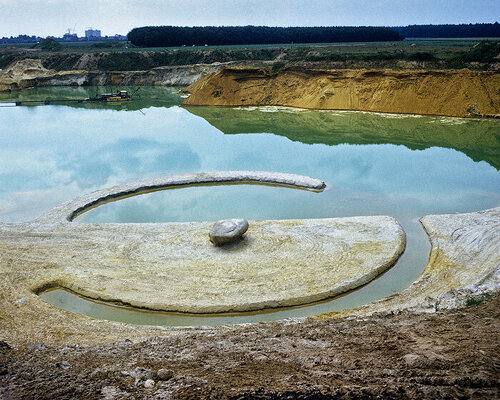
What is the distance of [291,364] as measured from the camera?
264 inches

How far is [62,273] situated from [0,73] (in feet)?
219

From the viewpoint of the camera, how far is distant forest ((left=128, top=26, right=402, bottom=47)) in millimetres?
101688

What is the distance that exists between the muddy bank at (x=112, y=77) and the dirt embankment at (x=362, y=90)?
760 inches

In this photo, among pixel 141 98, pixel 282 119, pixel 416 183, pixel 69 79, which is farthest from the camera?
pixel 69 79

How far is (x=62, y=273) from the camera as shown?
12.9 m

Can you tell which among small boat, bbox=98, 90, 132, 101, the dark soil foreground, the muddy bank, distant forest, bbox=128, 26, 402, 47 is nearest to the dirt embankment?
small boat, bbox=98, 90, 132, 101

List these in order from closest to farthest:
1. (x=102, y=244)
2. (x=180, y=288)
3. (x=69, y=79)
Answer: (x=180, y=288) → (x=102, y=244) → (x=69, y=79)

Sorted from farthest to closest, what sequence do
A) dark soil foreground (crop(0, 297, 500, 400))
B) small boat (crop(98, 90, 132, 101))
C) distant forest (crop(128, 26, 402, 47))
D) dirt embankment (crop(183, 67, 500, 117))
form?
distant forest (crop(128, 26, 402, 47)) < small boat (crop(98, 90, 132, 101)) < dirt embankment (crop(183, 67, 500, 117)) < dark soil foreground (crop(0, 297, 500, 400))

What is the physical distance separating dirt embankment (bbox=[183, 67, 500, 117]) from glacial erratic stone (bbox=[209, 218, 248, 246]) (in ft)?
89.4

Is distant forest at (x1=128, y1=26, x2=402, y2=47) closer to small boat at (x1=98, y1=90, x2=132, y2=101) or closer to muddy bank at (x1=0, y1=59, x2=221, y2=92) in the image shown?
muddy bank at (x1=0, y1=59, x2=221, y2=92)

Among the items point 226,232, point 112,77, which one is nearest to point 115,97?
point 112,77

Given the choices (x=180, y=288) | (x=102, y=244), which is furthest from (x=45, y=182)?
(x=180, y=288)

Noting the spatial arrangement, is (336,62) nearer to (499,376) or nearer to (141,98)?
(141,98)

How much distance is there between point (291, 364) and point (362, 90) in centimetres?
3617
